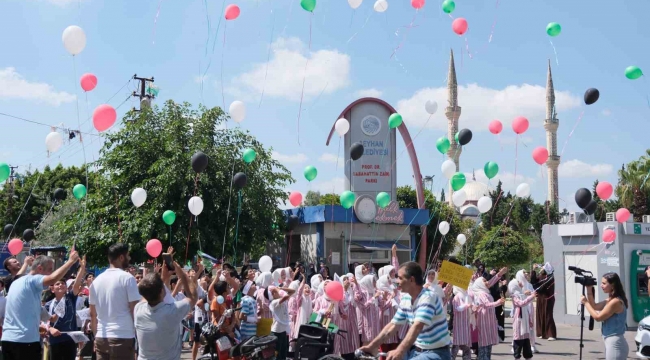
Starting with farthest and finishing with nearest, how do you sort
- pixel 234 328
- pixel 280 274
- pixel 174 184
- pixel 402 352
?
pixel 174 184
pixel 280 274
pixel 234 328
pixel 402 352

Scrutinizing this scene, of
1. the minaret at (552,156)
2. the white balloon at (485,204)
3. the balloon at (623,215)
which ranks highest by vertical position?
the minaret at (552,156)

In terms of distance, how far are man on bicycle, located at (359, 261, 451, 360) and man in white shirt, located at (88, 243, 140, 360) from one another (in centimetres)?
209

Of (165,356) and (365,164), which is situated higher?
(365,164)

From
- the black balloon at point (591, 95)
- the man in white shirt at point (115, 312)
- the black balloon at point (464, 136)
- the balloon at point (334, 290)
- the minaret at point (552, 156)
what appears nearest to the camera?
the man in white shirt at point (115, 312)

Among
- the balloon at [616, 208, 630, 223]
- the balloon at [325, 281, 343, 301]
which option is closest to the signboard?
the balloon at [325, 281, 343, 301]

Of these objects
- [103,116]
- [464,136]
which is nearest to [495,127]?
[464,136]

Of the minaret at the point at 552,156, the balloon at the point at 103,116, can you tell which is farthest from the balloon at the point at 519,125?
the minaret at the point at 552,156

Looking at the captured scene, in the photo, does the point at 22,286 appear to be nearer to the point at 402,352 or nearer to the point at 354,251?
the point at 402,352

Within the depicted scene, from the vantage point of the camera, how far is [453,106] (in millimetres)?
75375

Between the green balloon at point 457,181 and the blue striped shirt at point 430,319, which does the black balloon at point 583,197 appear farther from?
the blue striped shirt at point 430,319

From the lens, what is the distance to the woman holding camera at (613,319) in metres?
6.91

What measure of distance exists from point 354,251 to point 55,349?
19670mm

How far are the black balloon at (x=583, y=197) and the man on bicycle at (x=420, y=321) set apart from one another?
353 inches

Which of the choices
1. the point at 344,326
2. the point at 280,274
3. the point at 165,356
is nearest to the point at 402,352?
the point at 165,356
